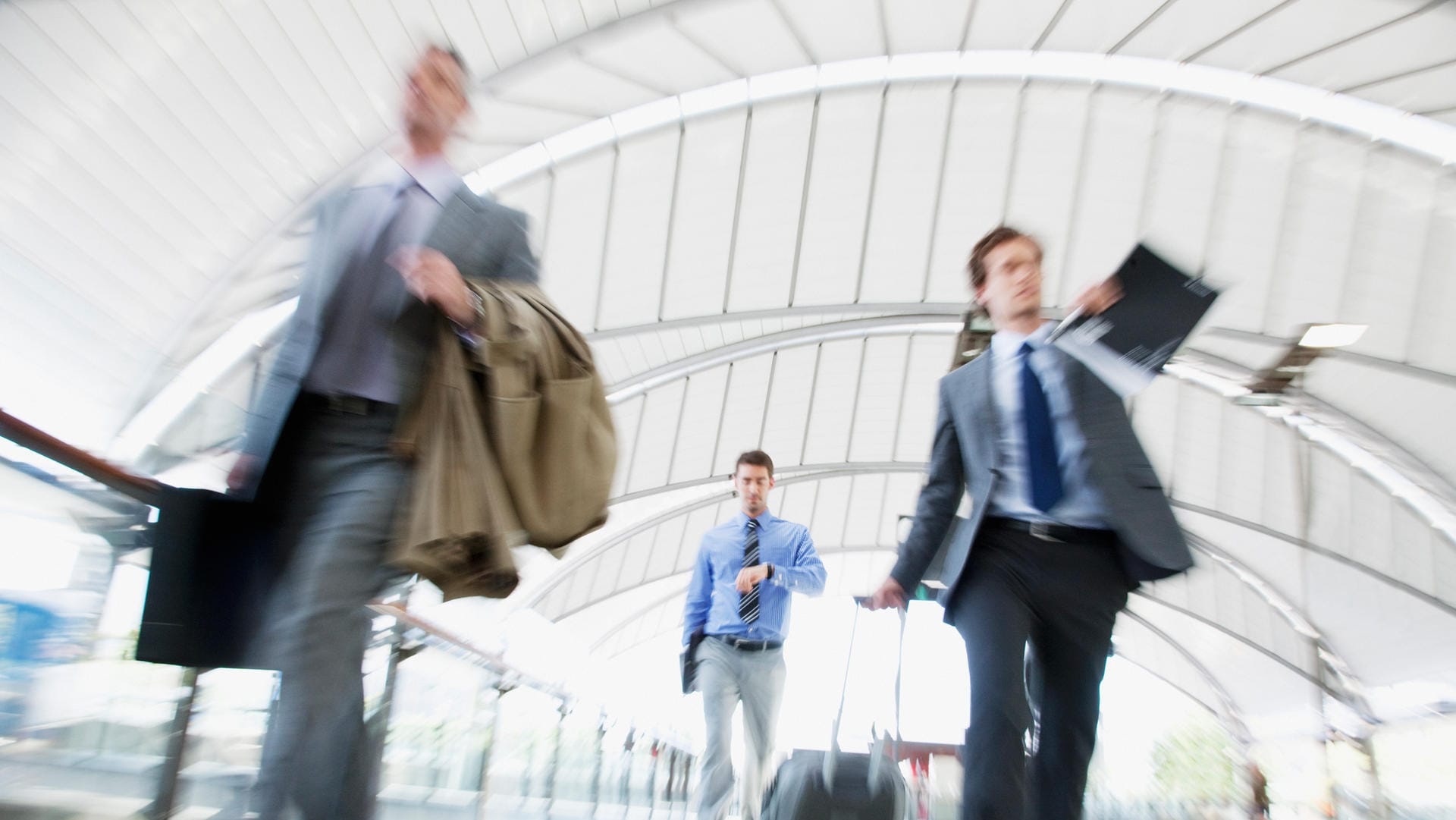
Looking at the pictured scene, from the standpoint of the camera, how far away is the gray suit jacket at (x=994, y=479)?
268cm

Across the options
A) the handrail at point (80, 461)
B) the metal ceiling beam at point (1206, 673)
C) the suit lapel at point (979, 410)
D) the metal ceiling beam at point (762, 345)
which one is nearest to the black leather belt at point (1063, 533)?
the suit lapel at point (979, 410)

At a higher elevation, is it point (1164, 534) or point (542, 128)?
point (542, 128)

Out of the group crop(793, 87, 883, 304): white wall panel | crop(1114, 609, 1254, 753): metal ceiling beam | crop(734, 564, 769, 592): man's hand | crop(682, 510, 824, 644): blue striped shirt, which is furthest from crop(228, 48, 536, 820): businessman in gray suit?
crop(1114, 609, 1254, 753): metal ceiling beam

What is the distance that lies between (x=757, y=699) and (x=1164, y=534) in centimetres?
292

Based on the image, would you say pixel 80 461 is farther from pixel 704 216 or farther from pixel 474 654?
pixel 704 216

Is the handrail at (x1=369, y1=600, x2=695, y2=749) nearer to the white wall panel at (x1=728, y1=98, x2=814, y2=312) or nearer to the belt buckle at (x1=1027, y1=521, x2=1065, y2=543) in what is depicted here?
the belt buckle at (x1=1027, y1=521, x2=1065, y2=543)

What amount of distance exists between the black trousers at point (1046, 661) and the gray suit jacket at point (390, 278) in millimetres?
1432

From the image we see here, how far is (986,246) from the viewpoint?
3219mm

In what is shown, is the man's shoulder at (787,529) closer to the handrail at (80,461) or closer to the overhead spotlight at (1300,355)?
the handrail at (80,461)

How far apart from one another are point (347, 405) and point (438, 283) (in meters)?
0.35

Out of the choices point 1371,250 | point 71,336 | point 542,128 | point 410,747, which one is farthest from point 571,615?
point 410,747

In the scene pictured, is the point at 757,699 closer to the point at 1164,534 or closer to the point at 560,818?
the point at 560,818

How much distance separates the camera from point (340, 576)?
201 centimetres

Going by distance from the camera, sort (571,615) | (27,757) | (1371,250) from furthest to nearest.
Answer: (571,615) < (1371,250) < (27,757)
